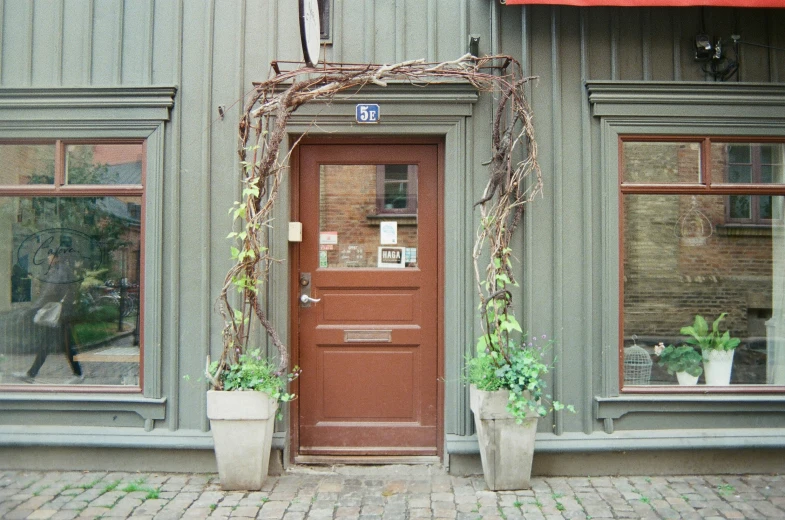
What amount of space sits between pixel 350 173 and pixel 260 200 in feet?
2.96

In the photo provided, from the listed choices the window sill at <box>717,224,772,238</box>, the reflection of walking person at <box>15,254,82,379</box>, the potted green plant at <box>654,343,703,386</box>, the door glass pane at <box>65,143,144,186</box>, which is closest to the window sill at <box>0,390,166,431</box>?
the reflection of walking person at <box>15,254,82,379</box>

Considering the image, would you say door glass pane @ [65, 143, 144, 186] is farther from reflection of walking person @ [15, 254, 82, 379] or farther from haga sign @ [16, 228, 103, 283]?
reflection of walking person @ [15, 254, 82, 379]

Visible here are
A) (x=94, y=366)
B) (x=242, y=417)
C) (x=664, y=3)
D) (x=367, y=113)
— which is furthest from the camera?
(x=94, y=366)

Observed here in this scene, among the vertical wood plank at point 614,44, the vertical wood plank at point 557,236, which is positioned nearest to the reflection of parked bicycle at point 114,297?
the vertical wood plank at point 557,236

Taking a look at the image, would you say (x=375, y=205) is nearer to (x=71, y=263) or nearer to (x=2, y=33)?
(x=71, y=263)

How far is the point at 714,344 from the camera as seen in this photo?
498 centimetres

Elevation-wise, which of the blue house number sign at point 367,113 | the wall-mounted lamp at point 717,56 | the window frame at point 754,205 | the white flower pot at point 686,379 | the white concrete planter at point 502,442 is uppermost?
the wall-mounted lamp at point 717,56

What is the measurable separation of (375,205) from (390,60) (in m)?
1.15

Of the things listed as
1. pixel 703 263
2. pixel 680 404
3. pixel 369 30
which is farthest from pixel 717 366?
pixel 369 30

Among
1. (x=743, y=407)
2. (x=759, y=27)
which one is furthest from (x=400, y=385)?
(x=759, y=27)

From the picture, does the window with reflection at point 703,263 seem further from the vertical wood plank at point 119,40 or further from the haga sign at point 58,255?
the haga sign at point 58,255

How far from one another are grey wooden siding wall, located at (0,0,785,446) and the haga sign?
74cm

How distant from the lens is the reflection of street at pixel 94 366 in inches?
192

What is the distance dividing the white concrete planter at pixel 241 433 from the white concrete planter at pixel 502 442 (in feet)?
4.94
